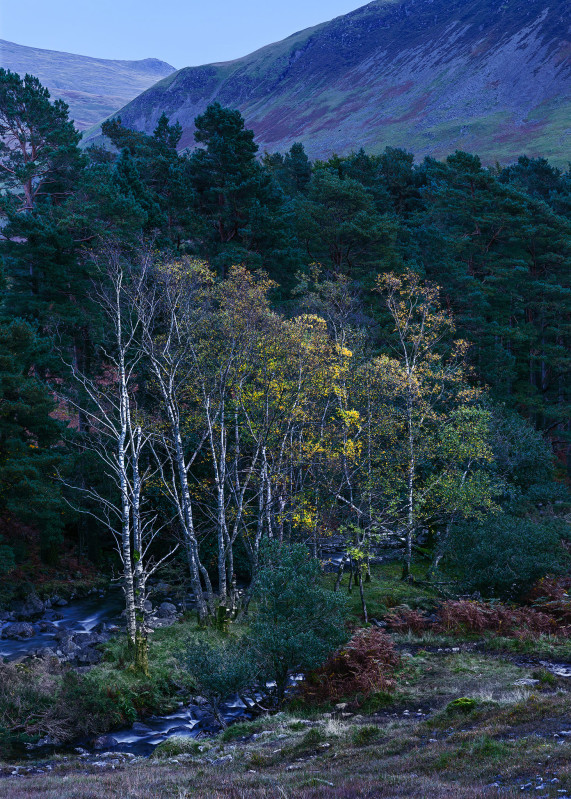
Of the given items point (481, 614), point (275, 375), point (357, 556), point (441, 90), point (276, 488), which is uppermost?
point (441, 90)

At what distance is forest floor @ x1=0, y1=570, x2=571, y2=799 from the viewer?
30.4ft

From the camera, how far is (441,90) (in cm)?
16925

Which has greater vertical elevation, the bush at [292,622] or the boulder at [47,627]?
the bush at [292,622]

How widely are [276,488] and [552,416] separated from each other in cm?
2732

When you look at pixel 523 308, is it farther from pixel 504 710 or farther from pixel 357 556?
pixel 504 710

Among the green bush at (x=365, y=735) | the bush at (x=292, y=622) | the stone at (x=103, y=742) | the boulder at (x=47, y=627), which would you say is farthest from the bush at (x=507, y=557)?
the boulder at (x=47, y=627)

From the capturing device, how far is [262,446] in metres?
24.8

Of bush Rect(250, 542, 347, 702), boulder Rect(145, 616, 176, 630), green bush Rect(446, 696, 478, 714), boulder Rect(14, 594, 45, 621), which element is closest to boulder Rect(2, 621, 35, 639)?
boulder Rect(14, 594, 45, 621)

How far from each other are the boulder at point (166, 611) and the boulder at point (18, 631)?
5.20 metres

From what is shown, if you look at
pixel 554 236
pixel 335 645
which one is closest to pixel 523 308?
pixel 554 236

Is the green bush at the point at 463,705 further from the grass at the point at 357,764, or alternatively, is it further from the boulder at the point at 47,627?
the boulder at the point at 47,627

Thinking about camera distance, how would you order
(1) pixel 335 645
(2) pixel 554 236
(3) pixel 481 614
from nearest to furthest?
(1) pixel 335 645, (3) pixel 481 614, (2) pixel 554 236

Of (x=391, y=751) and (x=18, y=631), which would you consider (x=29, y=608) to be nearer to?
(x=18, y=631)

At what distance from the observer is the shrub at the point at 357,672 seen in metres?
17.5
